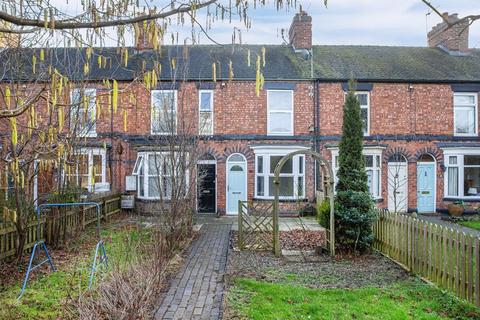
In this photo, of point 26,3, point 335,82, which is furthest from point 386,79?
point 26,3

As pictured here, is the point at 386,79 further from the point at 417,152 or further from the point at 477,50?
the point at 477,50

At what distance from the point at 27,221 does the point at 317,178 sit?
41.3 ft

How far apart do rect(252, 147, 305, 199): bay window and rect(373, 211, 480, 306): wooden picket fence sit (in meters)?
8.19

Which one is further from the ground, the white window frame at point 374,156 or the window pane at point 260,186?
the white window frame at point 374,156

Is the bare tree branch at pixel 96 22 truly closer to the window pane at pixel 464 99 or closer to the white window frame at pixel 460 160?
the white window frame at pixel 460 160

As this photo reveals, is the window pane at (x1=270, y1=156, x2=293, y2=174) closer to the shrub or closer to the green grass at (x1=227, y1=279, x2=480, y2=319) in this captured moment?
the shrub

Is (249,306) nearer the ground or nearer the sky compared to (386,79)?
nearer the ground

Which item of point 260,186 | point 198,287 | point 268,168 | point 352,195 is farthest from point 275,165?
point 198,287

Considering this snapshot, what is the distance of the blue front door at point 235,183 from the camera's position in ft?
61.7

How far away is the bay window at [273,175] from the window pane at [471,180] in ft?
25.3

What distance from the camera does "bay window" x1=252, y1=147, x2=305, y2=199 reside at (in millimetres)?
18469

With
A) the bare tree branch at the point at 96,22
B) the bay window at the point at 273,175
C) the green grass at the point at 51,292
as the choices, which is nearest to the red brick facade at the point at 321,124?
the bay window at the point at 273,175

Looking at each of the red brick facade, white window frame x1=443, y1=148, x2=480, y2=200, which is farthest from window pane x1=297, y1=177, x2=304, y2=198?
white window frame x1=443, y1=148, x2=480, y2=200

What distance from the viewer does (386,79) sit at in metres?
18.7
